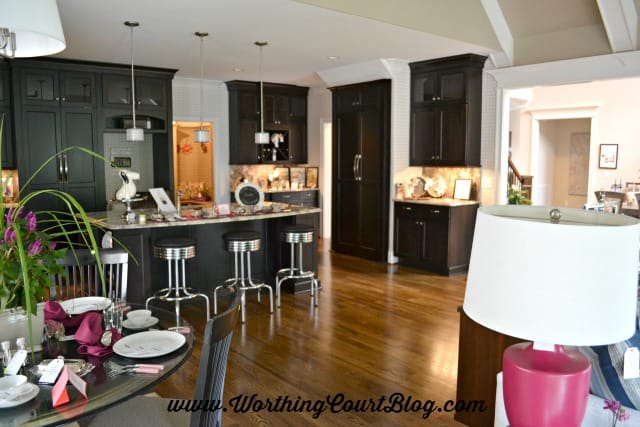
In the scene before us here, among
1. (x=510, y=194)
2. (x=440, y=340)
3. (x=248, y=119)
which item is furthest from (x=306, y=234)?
(x=248, y=119)

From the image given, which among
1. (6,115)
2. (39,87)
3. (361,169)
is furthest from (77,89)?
(361,169)

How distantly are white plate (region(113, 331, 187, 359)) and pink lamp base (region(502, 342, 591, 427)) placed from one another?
1299 millimetres

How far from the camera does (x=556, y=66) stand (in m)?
6.39

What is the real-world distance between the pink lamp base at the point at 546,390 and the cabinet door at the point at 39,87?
7.03m

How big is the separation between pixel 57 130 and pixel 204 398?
20.8 ft

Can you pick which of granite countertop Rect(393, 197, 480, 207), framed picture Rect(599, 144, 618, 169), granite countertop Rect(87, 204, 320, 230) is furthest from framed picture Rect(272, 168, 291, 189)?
framed picture Rect(599, 144, 618, 169)

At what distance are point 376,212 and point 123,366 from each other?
19.7 ft

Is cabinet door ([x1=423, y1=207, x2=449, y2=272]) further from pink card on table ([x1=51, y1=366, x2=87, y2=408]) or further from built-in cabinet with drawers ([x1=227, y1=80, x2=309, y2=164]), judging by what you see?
pink card on table ([x1=51, y1=366, x2=87, y2=408])

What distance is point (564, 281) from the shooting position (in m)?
1.32

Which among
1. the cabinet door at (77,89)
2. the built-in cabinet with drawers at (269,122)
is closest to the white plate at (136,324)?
the cabinet door at (77,89)

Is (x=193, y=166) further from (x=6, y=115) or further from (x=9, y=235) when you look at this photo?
→ (x=9, y=235)

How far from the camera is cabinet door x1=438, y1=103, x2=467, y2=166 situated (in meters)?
7.07

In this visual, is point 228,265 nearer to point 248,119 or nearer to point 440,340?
point 440,340

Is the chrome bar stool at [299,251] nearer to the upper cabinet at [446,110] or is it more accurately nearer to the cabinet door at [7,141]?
the upper cabinet at [446,110]
